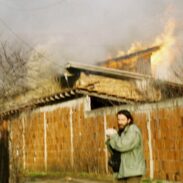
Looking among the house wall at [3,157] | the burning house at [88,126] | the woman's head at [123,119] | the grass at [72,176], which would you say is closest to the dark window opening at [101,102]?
the burning house at [88,126]

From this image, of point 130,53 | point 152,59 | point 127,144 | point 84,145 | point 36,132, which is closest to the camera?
point 127,144

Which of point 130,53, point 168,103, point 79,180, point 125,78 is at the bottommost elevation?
point 79,180

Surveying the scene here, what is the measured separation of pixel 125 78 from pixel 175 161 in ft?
45.9

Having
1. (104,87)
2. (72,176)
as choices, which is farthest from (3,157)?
(104,87)

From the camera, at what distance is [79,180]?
52.6 feet

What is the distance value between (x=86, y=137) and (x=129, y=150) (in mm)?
11008

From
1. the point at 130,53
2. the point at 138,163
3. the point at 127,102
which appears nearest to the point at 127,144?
the point at 138,163

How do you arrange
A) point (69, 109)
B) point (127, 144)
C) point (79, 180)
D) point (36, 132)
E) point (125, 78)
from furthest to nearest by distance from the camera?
point (125, 78)
point (36, 132)
point (69, 109)
point (79, 180)
point (127, 144)

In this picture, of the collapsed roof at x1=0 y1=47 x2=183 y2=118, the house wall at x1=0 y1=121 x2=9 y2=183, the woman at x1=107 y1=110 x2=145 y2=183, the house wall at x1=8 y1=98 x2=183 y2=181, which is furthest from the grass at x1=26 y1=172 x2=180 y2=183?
the woman at x1=107 y1=110 x2=145 y2=183

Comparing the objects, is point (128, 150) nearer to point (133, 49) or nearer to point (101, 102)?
point (101, 102)

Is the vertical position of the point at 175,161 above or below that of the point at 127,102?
below

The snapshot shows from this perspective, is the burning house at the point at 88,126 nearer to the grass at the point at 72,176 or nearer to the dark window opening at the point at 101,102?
the dark window opening at the point at 101,102

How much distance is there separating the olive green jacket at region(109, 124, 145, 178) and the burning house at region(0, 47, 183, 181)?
599 cm

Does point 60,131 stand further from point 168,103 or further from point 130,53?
point 130,53
